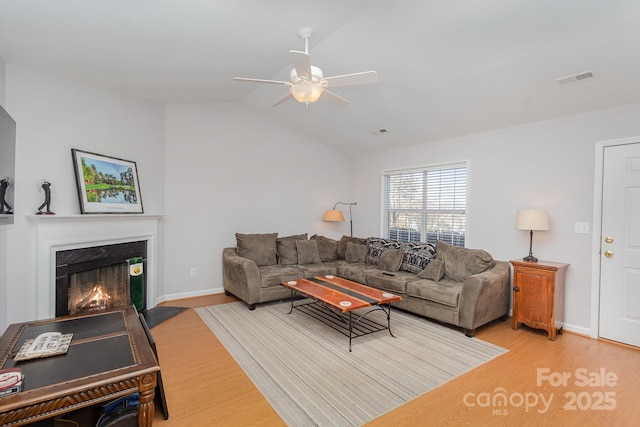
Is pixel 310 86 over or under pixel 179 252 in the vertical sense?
over

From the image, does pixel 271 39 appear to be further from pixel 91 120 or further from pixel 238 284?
pixel 238 284

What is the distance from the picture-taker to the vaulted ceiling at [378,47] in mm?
2322

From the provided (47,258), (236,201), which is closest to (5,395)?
(47,258)

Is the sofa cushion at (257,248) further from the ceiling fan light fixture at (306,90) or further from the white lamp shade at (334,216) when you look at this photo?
the ceiling fan light fixture at (306,90)

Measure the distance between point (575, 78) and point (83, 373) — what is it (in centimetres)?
428

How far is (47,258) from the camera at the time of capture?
123 inches

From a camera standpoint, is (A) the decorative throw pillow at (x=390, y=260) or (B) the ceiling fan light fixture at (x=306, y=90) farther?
(A) the decorative throw pillow at (x=390, y=260)

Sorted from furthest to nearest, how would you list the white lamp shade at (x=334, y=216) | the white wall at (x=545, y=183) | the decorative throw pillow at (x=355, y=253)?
the white lamp shade at (x=334, y=216) < the decorative throw pillow at (x=355, y=253) < the white wall at (x=545, y=183)

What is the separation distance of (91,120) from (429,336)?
4457 millimetres

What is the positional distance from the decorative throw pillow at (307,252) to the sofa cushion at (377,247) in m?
0.85

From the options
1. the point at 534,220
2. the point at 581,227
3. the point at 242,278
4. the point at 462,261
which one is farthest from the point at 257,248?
the point at 581,227

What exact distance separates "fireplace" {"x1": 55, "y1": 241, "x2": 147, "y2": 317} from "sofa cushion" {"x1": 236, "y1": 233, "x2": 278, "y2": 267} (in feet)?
4.30

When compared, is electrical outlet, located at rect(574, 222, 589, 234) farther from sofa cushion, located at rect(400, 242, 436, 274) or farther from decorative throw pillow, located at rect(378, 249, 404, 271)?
decorative throw pillow, located at rect(378, 249, 404, 271)

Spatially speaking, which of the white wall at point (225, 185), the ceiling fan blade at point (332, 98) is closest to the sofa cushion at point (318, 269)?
the white wall at point (225, 185)
